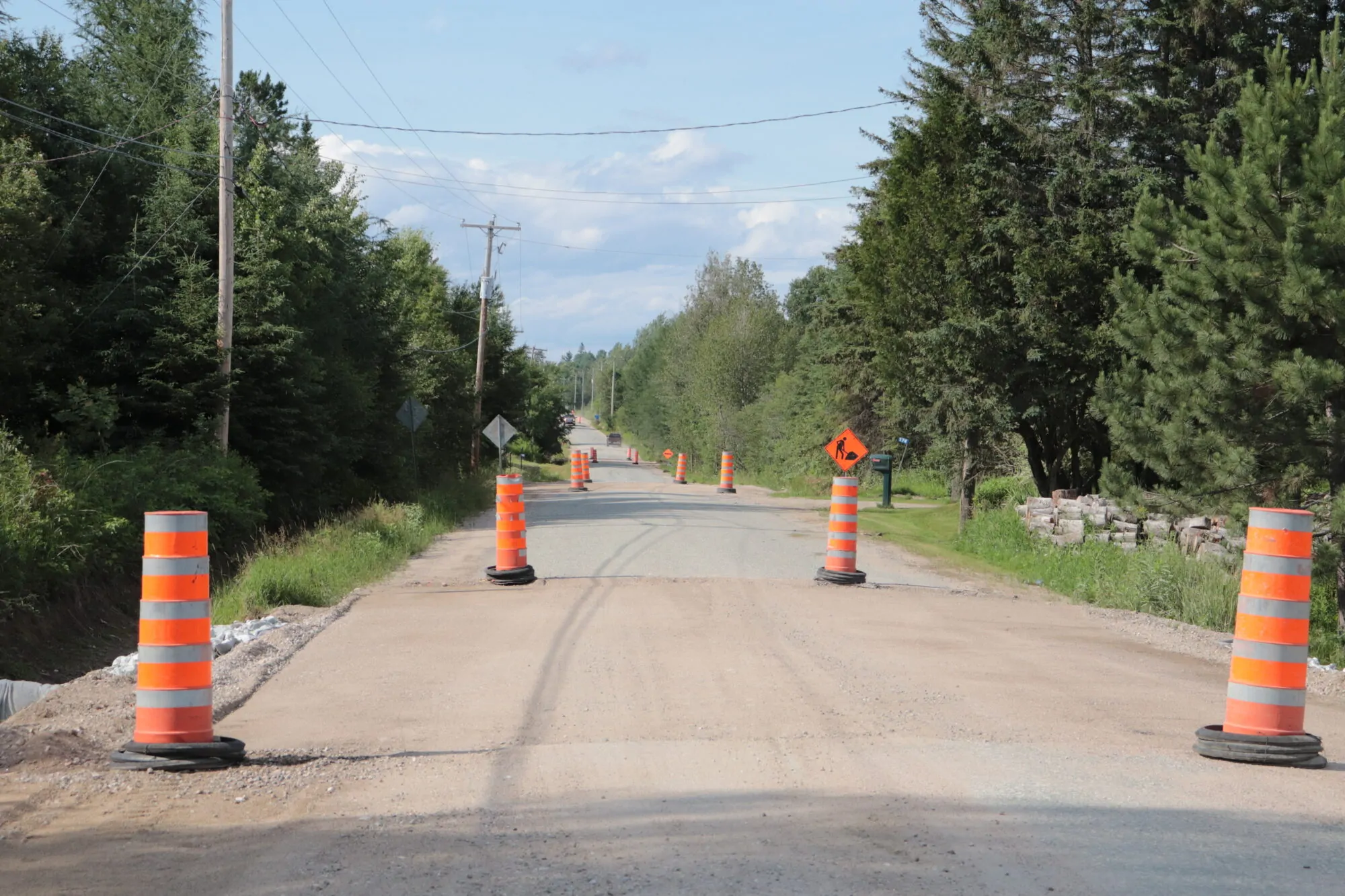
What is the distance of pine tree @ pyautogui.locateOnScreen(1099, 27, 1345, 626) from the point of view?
1405 centimetres

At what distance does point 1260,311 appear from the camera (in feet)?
48.4

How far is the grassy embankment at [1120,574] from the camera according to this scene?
48.3 ft

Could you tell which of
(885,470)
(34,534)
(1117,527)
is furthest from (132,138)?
(885,470)

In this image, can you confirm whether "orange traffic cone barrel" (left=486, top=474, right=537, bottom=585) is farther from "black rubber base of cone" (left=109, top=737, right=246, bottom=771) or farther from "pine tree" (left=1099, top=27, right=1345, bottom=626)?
"black rubber base of cone" (left=109, top=737, right=246, bottom=771)

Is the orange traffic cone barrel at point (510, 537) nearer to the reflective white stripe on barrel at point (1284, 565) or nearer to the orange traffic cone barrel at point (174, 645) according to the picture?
the orange traffic cone barrel at point (174, 645)

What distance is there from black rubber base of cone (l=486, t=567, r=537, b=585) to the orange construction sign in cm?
945

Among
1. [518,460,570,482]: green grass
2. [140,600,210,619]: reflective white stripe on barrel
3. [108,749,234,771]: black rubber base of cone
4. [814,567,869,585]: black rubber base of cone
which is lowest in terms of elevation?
[518,460,570,482]: green grass

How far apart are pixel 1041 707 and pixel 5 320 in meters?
16.5

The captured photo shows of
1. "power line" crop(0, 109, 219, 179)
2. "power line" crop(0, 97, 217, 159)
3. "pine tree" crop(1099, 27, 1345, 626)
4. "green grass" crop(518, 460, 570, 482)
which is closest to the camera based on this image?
"pine tree" crop(1099, 27, 1345, 626)

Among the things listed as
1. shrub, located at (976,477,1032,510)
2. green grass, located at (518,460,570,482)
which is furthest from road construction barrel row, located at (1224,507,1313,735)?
green grass, located at (518,460,570,482)

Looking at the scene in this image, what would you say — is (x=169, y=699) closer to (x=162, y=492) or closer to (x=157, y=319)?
(x=162, y=492)

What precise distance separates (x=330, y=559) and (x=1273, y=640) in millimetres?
12559

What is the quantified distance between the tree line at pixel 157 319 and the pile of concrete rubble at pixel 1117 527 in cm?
1309

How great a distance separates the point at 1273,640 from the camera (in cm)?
689
